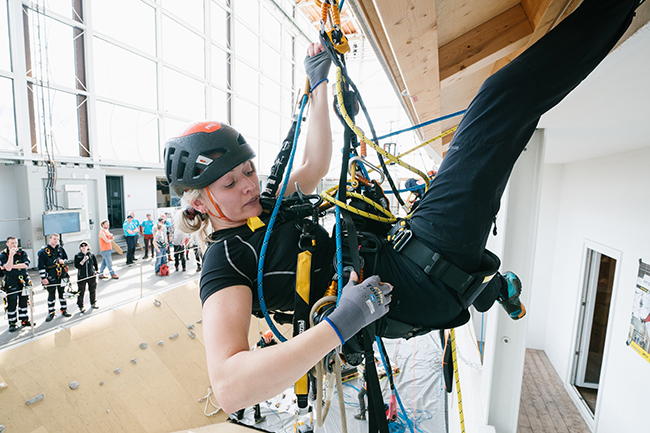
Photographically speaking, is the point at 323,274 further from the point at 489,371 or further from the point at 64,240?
the point at 64,240

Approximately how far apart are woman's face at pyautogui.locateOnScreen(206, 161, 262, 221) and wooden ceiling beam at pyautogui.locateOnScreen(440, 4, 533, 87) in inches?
42.8

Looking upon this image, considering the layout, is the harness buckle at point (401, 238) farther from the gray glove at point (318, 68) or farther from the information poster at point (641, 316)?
the information poster at point (641, 316)

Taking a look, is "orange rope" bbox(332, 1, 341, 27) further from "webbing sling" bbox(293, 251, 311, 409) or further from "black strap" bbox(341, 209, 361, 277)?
"webbing sling" bbox(293, 251, 311, 409)

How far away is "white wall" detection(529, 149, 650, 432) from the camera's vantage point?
241cm

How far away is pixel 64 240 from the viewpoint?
6.47 metres

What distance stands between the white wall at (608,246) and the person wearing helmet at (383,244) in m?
2.21

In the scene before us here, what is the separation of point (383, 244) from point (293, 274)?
1.07 feet

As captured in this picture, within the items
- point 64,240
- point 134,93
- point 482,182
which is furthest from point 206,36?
point 482,182

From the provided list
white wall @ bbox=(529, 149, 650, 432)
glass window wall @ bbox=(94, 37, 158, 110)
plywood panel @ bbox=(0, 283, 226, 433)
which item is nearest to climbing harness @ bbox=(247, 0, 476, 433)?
white wall @ bbox=(529, 149, 650, 432)

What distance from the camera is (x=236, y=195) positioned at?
3.78ft

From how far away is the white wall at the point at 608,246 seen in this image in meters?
2.41

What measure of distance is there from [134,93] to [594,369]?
10.3 metres

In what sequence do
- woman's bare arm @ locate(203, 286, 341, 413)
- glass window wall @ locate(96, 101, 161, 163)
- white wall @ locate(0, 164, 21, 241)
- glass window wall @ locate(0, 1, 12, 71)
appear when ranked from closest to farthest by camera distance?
woman's bare arm @ locate(203, 286, 341, 413) → glass window wall @ locate(0, 1, 12, 71) → white wall @ locate(0, 164, 21, 241) → glass window wall @ locate(96, 101, 161, 163)

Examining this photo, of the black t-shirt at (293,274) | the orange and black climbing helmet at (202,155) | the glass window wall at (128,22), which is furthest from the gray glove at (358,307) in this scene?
the glass window wall at (128,22)
